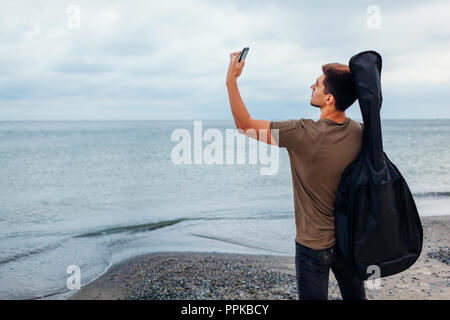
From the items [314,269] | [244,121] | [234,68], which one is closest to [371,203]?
[314,269]

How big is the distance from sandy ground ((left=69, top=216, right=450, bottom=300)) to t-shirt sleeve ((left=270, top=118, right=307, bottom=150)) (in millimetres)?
4205

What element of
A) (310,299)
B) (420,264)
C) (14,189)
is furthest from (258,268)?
(14,189)

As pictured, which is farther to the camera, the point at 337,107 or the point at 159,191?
the point at 159,191

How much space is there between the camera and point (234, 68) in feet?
7.79

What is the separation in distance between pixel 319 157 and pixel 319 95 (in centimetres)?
45

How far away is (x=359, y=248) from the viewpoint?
2363 millimetres

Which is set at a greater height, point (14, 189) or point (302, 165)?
point (302, 165)

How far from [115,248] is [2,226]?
16.9 feet

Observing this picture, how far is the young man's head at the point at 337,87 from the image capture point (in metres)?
2.49

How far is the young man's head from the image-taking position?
2.49 metres
